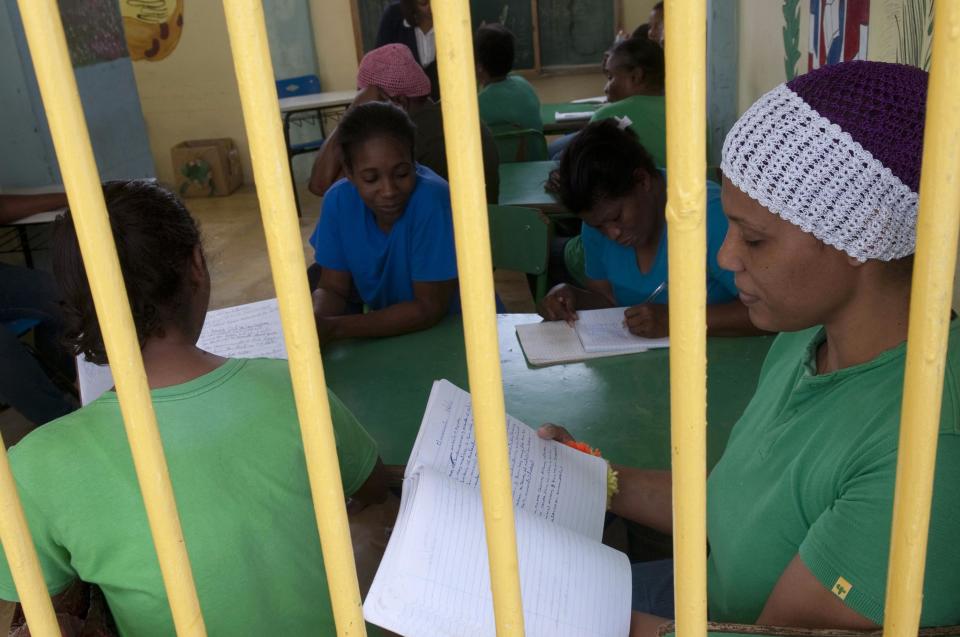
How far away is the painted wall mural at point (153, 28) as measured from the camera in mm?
7605

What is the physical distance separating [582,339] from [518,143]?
103 inches

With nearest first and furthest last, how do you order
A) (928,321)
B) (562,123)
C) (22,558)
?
(928,321) → (22,558) → (562,123)

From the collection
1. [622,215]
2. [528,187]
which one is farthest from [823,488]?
[528,187]

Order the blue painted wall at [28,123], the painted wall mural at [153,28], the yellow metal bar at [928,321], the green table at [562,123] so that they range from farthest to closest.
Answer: the painted wall mural at [153,28] → the green table at [562,123] → the blue painted wall at [28,123] → the yellow metal bar at [928,321]

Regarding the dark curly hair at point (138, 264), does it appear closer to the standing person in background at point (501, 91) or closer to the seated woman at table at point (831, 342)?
the seated woman at table at point (831, 342)

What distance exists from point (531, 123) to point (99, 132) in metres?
2.43

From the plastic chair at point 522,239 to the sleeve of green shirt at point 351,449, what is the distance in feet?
4.87

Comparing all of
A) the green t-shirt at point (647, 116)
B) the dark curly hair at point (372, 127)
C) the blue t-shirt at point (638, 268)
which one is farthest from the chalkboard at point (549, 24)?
the blue t-shirt at point (638, 268)

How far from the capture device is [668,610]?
1.40 meters

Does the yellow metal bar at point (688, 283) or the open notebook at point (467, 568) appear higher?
the yellow metal bar at point (688, 283)

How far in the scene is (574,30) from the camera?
7871mm

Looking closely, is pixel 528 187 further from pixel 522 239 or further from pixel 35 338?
pixel 35 338

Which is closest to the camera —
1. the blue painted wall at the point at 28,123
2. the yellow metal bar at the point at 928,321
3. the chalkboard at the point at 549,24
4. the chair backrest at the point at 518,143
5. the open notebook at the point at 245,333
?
the yellow metal bar at the point at 928,321

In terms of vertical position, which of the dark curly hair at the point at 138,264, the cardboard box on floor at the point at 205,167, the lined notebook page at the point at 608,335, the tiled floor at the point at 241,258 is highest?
the dark curly hair at the point at 138,264
